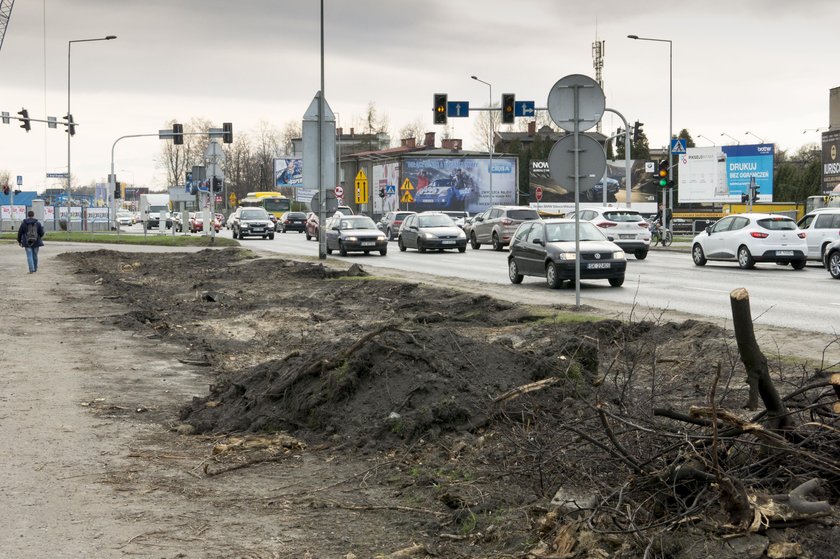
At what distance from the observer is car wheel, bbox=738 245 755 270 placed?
101 feet

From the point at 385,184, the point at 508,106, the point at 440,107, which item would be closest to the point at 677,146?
the point at 508,106

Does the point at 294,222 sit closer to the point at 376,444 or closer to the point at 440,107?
the point at 440,107

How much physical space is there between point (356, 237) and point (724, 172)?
5281 cm

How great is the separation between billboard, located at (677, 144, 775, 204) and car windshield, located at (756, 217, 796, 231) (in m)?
54.1

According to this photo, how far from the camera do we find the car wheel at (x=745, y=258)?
3073 cm

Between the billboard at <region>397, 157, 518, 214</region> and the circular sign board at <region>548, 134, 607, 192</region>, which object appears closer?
the circular sign board at <region>548, 134, 607, 192</region>

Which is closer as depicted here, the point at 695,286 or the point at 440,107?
the point at 695,286

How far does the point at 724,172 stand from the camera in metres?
86.0

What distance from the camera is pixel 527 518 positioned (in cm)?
576

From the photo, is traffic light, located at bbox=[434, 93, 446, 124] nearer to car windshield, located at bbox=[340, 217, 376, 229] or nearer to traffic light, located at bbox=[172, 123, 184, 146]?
car windshield, located at bbox=[340, 217, 376, 229]

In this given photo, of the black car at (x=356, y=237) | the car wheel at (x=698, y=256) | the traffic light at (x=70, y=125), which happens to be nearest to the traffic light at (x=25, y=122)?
the traffic light at (x=70, y=125)

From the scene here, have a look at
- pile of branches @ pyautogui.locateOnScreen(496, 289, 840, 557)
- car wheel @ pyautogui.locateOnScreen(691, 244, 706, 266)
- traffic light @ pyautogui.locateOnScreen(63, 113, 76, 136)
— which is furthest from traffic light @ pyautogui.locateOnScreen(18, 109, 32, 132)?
pile of branches @ pyautogui.locateOnScreen(496, 289, 840, 557)

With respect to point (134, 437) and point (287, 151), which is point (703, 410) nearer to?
point (134, 437)

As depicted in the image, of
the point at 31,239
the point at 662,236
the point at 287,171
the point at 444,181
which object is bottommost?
the point at 662,236
